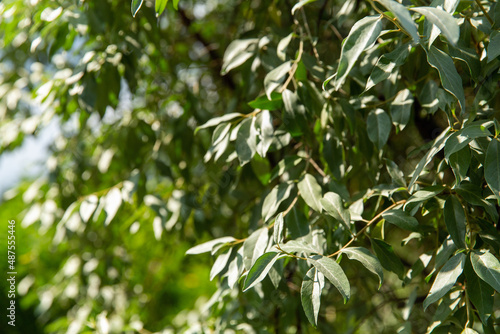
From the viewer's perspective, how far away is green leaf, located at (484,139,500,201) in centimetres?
64

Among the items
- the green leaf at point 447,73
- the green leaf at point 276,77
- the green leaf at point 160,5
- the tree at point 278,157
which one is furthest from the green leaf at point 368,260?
the green leaf at point 160,5

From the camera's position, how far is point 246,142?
35.0 inches

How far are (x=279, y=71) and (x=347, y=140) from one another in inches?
8.5

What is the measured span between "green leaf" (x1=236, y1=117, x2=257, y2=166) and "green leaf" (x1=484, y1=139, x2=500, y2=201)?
394 millimetres

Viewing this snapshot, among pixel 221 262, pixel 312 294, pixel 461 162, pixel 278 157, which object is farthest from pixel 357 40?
pixel 278 157

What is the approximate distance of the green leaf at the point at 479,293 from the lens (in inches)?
26.2

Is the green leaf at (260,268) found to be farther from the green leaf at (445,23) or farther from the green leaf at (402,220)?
the green leaf at (445,23)

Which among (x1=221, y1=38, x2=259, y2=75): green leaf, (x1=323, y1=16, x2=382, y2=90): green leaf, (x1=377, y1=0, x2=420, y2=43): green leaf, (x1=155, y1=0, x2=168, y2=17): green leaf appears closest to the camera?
→ (x1=377, y1=0, x2=420, y2=43): green leaf

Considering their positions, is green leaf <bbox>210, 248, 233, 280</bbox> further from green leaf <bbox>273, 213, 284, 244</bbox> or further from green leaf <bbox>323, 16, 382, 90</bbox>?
green leaf <bbox>323, 16, 382, 90</bbox>

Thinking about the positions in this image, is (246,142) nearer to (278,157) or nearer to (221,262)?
(221,262)

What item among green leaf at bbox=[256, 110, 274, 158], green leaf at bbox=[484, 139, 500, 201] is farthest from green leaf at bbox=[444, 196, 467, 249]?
green leaf at bbox=[256, 110, 274, 158]

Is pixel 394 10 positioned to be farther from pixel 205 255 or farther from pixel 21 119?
pixel 21 119

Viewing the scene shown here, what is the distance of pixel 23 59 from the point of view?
1857mm

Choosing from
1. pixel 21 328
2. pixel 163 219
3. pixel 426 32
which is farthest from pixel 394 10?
pixel 21 328
